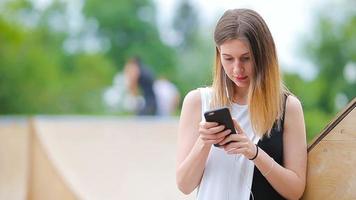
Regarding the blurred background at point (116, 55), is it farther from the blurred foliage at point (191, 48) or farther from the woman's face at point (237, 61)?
the woman's face at point (237, 61)

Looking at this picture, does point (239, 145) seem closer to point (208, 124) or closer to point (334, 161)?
point (208, 124)

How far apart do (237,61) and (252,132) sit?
24 cm

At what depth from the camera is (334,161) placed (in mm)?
2475

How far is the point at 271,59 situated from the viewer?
2.43 metres

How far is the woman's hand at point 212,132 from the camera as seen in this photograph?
2277 millimetres

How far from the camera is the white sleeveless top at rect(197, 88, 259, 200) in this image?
2439 millimetres

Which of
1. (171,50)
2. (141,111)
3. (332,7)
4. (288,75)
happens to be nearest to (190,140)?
(141,111)

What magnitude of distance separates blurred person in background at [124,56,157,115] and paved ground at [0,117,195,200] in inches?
132

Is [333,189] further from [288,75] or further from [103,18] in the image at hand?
[103,18]

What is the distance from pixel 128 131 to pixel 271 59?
5715 millimetres

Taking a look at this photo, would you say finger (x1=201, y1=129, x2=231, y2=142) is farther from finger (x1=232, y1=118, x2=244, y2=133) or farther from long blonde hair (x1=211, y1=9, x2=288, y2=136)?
long blonde hair (x1=211, y1=9, x2=288, y2=136)

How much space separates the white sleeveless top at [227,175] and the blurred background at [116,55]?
28.5 meters

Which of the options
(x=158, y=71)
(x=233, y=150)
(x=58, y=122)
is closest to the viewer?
(x=233, y=150)

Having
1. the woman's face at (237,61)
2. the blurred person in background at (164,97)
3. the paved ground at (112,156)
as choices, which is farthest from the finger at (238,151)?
the blurred person in background at (164,97)
